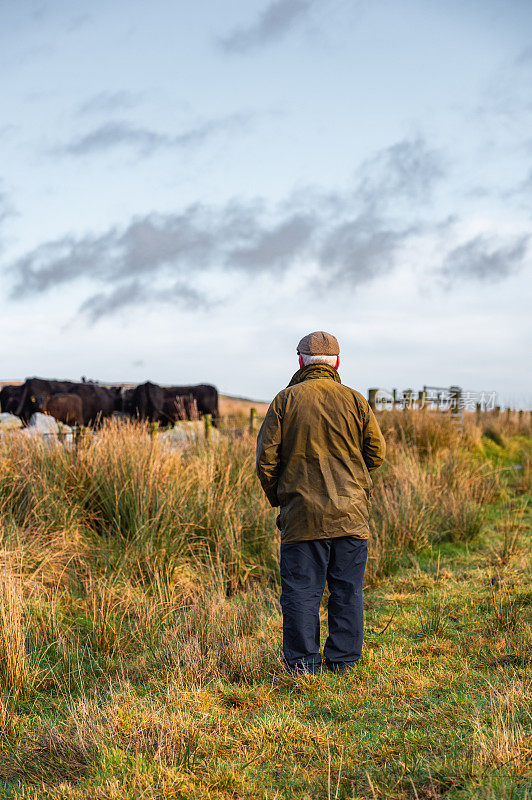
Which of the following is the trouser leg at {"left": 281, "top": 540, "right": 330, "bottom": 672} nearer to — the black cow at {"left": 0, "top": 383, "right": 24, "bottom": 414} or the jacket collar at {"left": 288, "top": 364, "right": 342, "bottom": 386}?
the jacket collar at {"left": 288, "top": 364, "right": 342, "bottom": 386}

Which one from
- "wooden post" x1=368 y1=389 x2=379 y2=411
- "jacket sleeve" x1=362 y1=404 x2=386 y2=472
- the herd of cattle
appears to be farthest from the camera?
the herd of cattle

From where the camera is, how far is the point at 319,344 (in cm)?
457

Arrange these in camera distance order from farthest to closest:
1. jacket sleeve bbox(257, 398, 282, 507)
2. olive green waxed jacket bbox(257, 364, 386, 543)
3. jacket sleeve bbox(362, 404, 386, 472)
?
jacket sleeve bbox(362, 404, 386, 472) < jacket sleeve bbox(257, 398, 282, 507) < olive green waxed jacket bbox(257, 364, 386, 543)

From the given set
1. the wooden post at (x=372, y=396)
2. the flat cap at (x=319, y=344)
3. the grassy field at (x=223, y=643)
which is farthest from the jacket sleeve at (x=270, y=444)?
the wooden post at (x=372, y=396)

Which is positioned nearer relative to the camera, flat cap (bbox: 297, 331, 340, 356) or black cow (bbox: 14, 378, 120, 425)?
flat cap (bbox: 297, 331, 340, 356)

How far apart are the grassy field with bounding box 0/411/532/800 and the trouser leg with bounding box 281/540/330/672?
0.54 ft

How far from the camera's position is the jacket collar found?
4551 mm

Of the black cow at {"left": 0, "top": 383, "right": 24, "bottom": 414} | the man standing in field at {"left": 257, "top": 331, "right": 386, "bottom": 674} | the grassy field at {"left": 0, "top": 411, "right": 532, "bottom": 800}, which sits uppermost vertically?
the black cow at {"left": 0, "top": 383, "right": 24, "bottom": 414}

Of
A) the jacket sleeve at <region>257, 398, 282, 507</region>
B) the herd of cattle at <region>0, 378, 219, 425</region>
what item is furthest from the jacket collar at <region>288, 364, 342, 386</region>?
the herd of cattle at <region>0, 378, 219, 425</region>

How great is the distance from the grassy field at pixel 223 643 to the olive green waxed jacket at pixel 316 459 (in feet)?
2.98

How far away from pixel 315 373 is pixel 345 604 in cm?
147

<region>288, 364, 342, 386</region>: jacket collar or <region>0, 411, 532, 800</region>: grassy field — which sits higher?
<region>288, 364, 342, 386</region>: jacket collar

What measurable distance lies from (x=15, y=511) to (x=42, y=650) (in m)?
2.76

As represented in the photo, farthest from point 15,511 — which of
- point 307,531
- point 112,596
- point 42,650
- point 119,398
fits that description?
point 119,398
